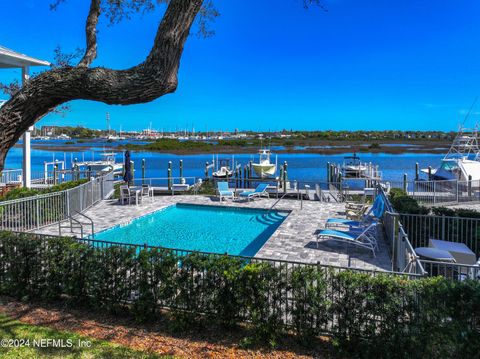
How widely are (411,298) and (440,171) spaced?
80.8ft

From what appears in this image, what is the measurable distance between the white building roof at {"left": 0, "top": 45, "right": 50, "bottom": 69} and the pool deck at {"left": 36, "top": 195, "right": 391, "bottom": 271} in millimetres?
5760

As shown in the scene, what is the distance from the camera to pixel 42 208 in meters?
10.4

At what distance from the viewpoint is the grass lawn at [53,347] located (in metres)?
3.95

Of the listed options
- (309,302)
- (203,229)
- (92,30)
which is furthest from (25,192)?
(309,302)

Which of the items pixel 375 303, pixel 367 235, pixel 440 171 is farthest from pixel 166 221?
pixel 440 171

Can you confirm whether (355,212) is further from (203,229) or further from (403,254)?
(403,254)

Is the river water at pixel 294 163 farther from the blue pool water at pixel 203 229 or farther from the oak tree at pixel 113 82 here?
the oak tree at pixel 113 82

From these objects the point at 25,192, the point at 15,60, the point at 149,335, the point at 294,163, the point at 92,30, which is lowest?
the point at 149,335

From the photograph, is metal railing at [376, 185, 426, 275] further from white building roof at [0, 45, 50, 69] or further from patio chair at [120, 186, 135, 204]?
white building roof at [0, 45, 50, 69]

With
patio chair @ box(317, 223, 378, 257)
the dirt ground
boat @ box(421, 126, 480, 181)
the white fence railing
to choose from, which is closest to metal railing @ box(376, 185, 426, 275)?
patio chair @ box(317, 223, 378, 257)

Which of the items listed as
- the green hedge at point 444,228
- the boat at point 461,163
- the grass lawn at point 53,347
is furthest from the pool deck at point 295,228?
the boat at point 461,163

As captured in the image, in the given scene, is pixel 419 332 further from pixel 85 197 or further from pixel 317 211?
pixel 85 197

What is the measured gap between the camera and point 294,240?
31.1 feet

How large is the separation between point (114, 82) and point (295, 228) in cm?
849
